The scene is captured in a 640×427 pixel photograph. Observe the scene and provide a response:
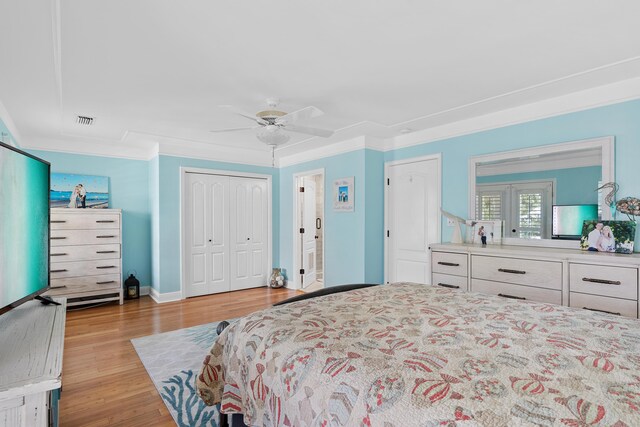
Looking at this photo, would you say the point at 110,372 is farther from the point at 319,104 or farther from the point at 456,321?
the point at 319,104

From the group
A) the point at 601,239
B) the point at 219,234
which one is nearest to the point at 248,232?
the point at 219,234

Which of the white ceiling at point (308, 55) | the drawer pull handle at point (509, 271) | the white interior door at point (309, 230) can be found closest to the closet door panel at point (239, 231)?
the white interior door at point (309, 230)

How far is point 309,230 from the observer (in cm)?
594

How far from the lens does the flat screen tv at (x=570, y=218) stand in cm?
293

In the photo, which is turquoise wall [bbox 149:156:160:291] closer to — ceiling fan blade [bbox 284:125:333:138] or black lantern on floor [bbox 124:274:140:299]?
black lantern on floor [bbox 124:274:140:299]

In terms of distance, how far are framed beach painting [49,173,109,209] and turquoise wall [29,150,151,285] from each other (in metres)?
0.09

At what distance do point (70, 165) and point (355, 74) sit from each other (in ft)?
14.8

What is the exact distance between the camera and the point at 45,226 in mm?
1826

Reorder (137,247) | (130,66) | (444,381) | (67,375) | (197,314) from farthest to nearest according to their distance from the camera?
(137,247) < (197,314) < (67,375) < (130,66) < (444,381)

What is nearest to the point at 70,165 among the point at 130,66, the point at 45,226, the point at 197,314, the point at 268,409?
the point at 197,314

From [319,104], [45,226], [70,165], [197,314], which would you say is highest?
[319,104]

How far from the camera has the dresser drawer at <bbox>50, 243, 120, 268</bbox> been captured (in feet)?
14.6

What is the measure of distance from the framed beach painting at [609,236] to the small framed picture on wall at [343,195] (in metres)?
2.58

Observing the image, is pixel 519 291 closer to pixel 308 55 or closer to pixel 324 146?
pixel 308 55
